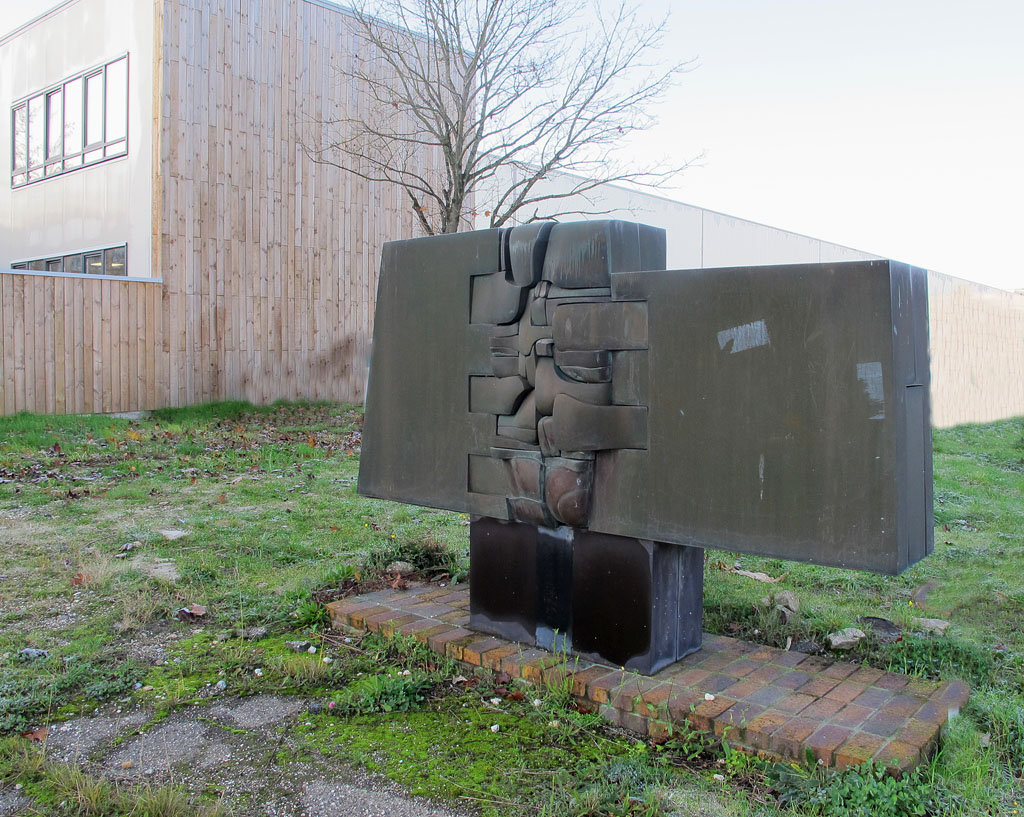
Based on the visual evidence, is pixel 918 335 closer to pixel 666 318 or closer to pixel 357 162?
pixel 666 318

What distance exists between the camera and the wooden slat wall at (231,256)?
41.1 ft

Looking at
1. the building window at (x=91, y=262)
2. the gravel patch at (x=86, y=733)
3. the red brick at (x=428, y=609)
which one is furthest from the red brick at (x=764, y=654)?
the building window at (x=91, y=262)

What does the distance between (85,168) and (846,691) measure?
50.1 feet

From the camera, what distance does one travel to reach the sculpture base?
11.2 feet

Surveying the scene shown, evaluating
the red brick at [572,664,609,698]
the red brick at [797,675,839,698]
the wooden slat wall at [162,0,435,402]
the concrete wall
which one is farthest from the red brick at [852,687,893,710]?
the wooden slat wall at [162,0,435,402]

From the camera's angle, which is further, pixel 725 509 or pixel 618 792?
pixel 725 509

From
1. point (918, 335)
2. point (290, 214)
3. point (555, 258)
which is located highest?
point (290, 214)

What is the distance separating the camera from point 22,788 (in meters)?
2.70

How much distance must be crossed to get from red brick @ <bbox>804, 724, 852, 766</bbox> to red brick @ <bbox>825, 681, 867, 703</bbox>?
29cm

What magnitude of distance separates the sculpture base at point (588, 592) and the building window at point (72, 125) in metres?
12.7

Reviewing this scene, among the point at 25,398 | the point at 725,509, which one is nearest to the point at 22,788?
the point at 725,509

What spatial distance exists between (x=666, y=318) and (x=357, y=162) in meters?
13.3

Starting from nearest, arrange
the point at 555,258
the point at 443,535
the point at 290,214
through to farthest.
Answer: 1. the point at 555,258
2. the point at 443,535
3. the point at 290,214

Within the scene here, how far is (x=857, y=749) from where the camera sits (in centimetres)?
274
